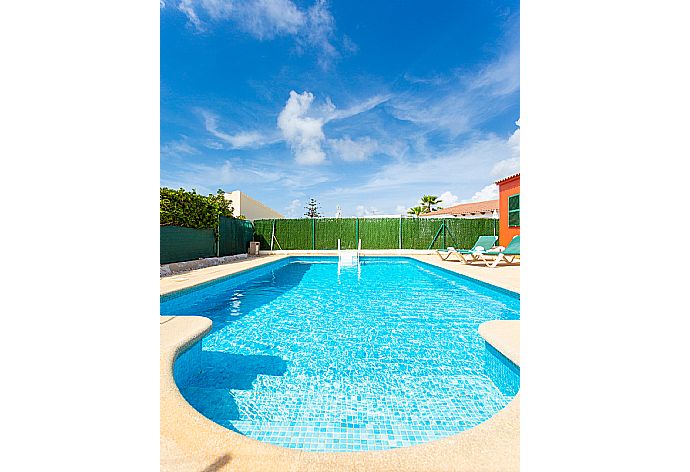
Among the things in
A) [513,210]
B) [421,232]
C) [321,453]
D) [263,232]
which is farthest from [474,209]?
[321,453]

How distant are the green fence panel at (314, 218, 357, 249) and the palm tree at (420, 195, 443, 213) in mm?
24000

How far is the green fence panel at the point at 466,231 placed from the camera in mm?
16484

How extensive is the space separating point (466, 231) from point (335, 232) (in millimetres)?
6922

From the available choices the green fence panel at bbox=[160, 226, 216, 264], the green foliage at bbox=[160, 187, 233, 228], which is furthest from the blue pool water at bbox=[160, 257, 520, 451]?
the green foliage at bbox=[160, 187, 233, 228]

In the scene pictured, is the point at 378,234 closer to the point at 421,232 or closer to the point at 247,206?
the point at 421,232

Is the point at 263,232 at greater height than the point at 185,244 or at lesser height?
greater

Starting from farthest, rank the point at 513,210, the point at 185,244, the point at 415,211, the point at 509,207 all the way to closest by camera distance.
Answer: the point at 415,211 → the point at 509,207 → the point at 513,210 → the point at 185,244

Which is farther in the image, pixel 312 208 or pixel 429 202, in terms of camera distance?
pixel 312 208

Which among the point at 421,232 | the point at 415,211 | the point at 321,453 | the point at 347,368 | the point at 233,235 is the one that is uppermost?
the point at 415,211

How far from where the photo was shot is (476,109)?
54.7 feet

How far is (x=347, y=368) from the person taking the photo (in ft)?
11.1

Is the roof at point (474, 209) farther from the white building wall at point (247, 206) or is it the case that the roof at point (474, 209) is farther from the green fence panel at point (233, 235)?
the white building wall at point (247, 206)
